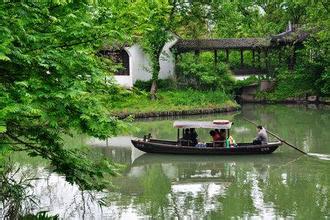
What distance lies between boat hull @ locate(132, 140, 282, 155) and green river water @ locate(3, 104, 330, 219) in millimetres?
232

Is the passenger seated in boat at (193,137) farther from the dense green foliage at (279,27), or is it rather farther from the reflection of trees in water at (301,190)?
the dense green foliage at (279,27)

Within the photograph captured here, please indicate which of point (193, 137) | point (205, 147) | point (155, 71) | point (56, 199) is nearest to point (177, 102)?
point (155, 71)

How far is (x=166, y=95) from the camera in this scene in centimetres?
3841

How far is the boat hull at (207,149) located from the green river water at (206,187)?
0.23m

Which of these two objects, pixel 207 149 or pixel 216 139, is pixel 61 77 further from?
pixel 216 139

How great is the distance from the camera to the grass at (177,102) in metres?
35.5

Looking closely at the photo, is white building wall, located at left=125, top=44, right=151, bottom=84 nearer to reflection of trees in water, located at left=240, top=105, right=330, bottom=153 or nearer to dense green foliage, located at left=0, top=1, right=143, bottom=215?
reflection of trees in water, located at left=240, top=105, right=330, bottom=153

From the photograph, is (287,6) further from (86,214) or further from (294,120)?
(86,214)

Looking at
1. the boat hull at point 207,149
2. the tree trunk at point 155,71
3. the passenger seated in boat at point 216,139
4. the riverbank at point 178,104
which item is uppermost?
the tree trunk at point 155,71

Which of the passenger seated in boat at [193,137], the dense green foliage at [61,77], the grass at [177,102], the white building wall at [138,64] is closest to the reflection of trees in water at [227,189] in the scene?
the passenger seated in boat at [193,137]

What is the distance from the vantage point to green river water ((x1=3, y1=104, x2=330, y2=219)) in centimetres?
1379

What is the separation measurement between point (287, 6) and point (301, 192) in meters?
36.3

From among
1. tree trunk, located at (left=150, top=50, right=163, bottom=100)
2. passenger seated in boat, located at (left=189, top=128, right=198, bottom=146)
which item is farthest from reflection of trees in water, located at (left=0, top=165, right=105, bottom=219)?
tree trunk, located at (left=150, top=50, right=163, bottom=100)

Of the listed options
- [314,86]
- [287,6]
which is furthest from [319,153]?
[287,6]
